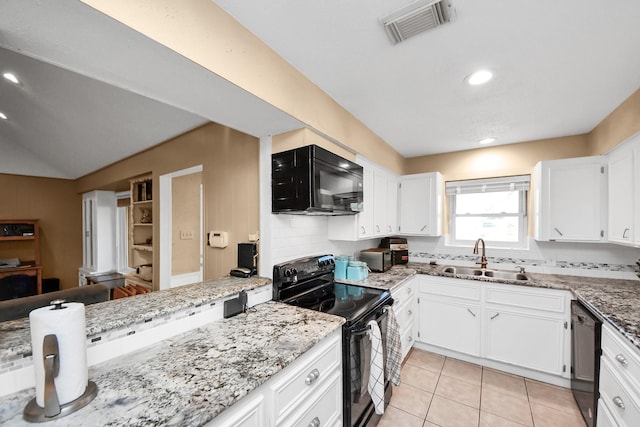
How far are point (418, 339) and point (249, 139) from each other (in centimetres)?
276

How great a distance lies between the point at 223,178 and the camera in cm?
224

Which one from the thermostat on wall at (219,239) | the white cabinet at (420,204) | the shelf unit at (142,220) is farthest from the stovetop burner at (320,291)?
the shelf unit at (142,220)

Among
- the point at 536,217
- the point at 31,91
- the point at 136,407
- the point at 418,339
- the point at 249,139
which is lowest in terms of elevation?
the point at 418,339

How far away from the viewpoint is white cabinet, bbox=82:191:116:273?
4.46 meters

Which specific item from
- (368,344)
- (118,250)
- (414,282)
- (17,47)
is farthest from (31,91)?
(414,282)

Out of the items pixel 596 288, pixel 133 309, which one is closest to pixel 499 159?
pixel 596 288

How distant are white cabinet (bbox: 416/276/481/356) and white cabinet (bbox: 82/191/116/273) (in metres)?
5.33

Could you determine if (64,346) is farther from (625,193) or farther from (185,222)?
(625,193)

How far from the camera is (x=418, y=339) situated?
2.81m

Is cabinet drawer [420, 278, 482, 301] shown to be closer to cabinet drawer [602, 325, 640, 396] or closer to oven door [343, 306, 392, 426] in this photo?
cabinet drawer [602, 325, 640, 396]

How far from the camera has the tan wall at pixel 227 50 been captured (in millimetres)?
870

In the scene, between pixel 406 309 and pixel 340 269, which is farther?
pixel 406 309

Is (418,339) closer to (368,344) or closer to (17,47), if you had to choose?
(368,344)

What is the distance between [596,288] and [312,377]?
2.52 m
